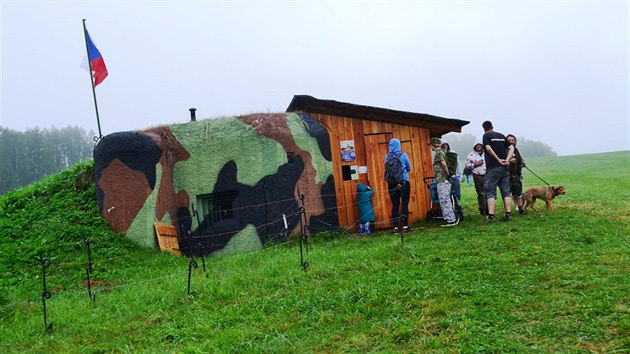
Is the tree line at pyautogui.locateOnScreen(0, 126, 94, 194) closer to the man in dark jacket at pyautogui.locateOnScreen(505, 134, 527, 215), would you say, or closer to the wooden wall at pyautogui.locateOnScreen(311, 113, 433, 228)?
the wooden wall at pyautogui.locateOnScreen(311, 113, 433, 228)

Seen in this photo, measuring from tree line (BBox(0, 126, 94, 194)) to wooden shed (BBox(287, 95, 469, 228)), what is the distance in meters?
51.3

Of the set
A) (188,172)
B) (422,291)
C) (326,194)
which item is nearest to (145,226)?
(188,172)

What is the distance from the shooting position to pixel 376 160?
11.2m

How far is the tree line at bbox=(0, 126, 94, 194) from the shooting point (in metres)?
56.5

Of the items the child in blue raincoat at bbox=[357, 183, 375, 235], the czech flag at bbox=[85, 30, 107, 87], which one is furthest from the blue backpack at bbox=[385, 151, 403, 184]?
the czech flag at bbox=[85, 30, 107, 87]

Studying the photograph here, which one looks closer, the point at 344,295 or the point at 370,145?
the point at 344,295

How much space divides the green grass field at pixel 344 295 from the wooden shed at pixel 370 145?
2.39 m

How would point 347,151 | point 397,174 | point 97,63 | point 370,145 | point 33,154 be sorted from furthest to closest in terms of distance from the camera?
point 33,154 → point 370,145 → point 347,151 → point 97,63 → point 397,174

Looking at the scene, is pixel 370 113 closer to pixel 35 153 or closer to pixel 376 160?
pixel 376 160

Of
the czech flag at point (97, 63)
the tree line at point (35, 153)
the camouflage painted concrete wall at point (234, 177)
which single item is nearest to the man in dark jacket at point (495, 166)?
A: the camouflage painted concrete wall at point (234, 177)

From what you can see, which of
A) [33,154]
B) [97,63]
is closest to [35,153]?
[33,154]

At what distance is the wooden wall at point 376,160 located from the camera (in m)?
10.9

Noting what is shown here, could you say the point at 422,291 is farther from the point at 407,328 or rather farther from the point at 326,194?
the point at 326,194

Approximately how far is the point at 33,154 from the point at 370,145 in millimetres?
64083
